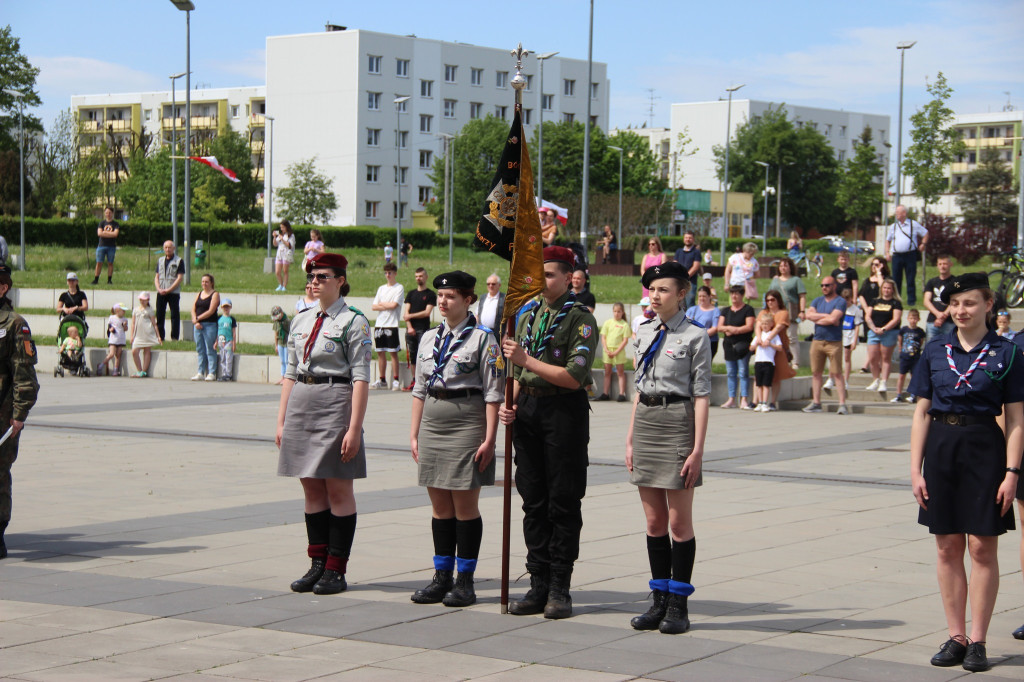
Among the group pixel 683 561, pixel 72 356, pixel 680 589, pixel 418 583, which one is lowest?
pixel 72 356

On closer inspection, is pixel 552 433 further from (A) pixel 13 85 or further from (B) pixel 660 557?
(A) pixel 13 85

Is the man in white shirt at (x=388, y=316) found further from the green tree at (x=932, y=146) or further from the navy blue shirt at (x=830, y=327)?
the green tree at (x=932, y=146)

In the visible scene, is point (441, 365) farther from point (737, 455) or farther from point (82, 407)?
point (82, 407)

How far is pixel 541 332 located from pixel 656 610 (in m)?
1.57

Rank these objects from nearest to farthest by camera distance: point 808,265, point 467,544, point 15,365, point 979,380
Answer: point 979,380 → point 467,544 → point 15,365 → point 808,265

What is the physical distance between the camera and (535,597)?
6.72m

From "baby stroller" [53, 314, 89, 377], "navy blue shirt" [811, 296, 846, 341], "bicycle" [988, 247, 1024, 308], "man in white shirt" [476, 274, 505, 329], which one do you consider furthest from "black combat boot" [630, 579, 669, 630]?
"baby stroller" [53, 314, 89, 377]

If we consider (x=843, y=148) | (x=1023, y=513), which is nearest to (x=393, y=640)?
(x=1023, y=513)

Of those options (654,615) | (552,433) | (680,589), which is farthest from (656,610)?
(552,433)

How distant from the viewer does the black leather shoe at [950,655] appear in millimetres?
5723

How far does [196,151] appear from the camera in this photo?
83.8 metres

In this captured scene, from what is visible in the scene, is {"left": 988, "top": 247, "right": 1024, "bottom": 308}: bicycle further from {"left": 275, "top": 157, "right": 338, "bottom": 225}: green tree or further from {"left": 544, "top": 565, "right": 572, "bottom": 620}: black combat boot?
{"left": 275, "top": 157, "right": 338, "bottom": 225}: green tree

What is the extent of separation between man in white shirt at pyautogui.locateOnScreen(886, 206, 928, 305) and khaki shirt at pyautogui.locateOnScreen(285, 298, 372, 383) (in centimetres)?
1782

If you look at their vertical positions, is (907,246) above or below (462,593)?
above
